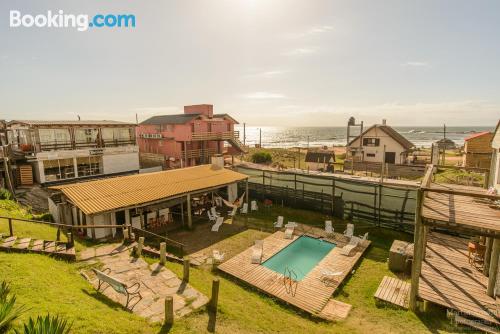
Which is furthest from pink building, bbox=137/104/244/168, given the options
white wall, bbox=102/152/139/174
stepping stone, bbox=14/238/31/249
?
stepping stone, bbox=14/238/31/249

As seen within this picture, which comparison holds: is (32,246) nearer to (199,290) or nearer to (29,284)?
(29,284)

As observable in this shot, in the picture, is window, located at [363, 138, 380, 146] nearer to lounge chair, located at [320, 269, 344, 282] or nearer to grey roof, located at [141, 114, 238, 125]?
grey roof, located at [141, 114, 238, 125]

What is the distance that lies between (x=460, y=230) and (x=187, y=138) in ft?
104

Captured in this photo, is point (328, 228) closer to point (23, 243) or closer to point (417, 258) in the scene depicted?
point (417, 258)

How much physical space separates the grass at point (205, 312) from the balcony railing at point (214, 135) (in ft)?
83.5

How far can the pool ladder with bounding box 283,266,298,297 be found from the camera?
11.7 meters

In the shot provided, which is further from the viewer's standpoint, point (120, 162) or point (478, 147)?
point (478, 147)

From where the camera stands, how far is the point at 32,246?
1135 cm

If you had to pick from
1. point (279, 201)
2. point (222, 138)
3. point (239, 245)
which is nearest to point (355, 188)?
point (279, 201)

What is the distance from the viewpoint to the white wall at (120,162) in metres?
28.8

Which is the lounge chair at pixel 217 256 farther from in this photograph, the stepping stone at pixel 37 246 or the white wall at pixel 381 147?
the white wall at pixel 381 147

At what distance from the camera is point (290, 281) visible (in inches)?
474

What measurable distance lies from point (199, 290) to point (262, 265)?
4286 millimetres

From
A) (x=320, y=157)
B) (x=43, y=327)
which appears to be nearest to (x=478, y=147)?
(x=320, y=157)
